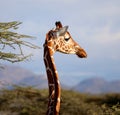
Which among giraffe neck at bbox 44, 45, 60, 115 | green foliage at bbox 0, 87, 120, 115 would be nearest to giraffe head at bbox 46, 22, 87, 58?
giraffe neck at bbox 44, 45, 60, 115

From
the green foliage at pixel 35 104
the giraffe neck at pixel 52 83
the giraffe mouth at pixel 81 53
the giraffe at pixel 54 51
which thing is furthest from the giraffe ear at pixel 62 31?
the green foliage at pixel 35 104

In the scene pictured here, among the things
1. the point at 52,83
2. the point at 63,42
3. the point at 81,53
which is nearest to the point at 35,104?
the point at 81,53

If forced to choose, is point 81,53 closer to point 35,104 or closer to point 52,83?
point 52,83

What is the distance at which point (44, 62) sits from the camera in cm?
702

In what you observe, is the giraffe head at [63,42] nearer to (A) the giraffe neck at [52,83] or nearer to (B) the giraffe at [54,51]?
(B) the giraffe at [54,51]

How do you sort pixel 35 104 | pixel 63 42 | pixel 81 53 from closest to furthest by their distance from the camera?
1. pixel 63 42
2. pixel 81 53
3. pixel 35 104

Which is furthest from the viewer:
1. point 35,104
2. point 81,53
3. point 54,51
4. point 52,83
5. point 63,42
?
point 35,104

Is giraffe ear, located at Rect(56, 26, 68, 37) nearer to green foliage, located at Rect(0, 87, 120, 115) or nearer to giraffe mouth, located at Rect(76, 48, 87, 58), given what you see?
giraffe mouth, located at Rect(76, 48, 87, 58)

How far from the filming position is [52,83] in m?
6.84

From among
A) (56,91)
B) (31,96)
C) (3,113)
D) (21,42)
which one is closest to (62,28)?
(56,91)

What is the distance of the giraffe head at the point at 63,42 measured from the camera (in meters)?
7.12

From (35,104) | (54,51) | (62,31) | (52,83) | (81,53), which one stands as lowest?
(52,83)

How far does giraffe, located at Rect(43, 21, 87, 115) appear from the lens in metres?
6.82

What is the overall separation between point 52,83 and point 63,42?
91cm
